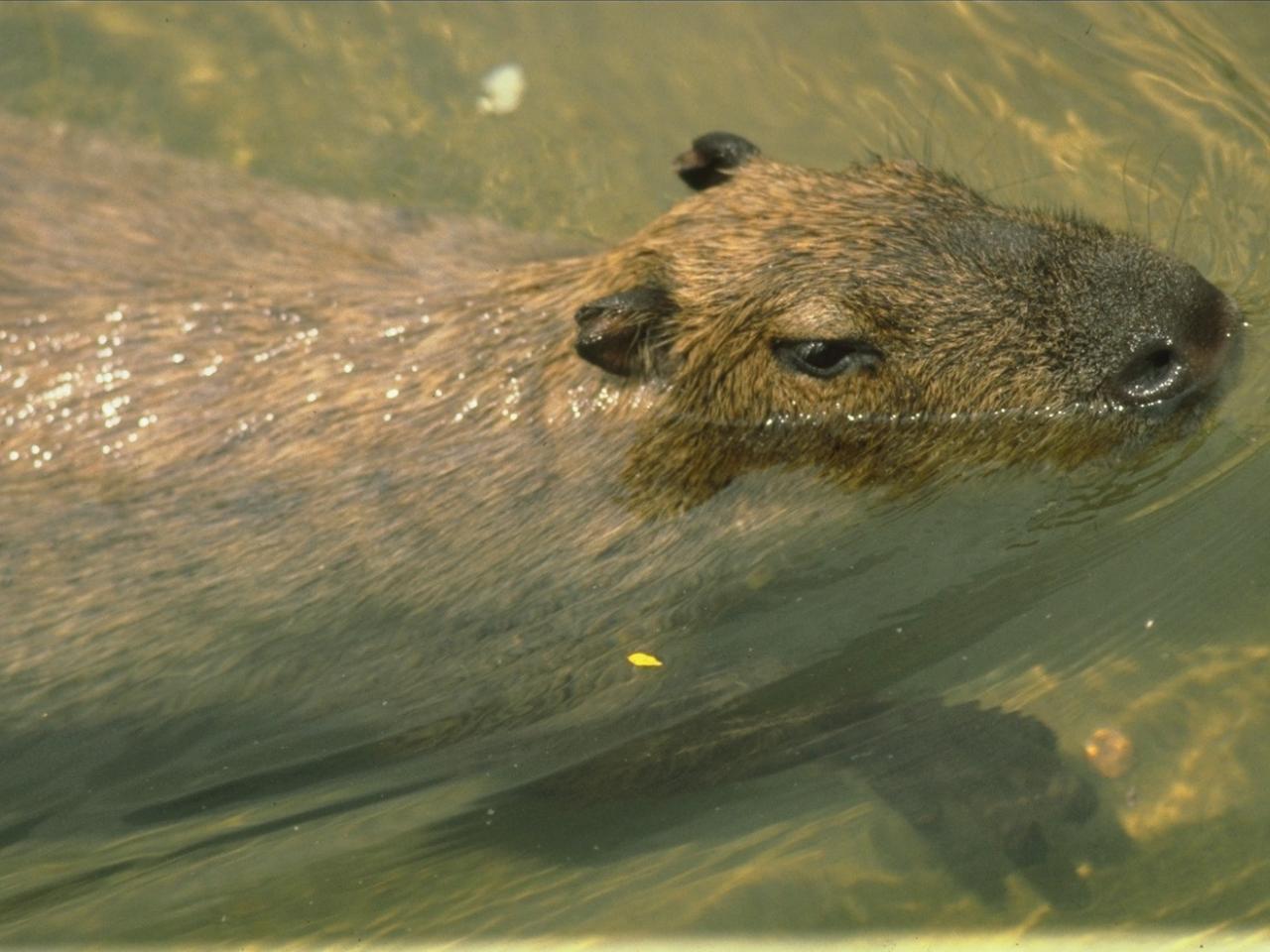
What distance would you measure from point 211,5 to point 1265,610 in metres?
4.30

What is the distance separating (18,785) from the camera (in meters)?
4.34

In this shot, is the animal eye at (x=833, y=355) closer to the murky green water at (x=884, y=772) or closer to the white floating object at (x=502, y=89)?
the murky green water at (x=884, y=772)

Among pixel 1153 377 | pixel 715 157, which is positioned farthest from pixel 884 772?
pixel 715 157

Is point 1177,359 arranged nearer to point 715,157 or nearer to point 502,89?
point 715,157

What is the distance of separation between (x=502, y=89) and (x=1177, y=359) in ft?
9.76

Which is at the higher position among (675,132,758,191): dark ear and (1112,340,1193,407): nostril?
(1112,340,1193,407): nostril

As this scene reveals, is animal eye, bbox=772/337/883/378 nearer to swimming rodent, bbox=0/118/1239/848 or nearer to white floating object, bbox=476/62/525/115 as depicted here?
swimming rodent, bbox=0/118/1239/848

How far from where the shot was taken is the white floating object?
6.09 m

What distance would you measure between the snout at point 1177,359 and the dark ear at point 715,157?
4.11 ft

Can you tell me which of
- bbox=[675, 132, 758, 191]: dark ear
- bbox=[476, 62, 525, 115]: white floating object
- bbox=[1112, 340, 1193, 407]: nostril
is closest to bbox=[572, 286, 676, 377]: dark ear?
bbox=[675, 132, 758, 191]: dark ear

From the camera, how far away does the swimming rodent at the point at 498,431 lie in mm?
4137

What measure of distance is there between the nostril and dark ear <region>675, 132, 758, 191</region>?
1248 mm

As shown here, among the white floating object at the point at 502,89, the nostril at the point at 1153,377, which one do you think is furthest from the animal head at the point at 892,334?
the white floating object at the point at 502,89

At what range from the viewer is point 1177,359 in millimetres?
4047
